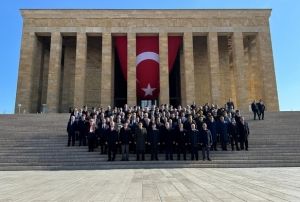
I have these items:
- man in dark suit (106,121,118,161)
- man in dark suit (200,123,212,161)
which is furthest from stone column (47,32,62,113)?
man in dark suit (200,123,212,161)

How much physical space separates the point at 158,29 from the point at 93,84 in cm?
833

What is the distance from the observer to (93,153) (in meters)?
11.3

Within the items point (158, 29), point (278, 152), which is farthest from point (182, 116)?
point (158, 29)

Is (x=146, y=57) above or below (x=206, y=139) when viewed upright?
above

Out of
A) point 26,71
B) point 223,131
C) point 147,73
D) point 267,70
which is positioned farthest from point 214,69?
point 26,71

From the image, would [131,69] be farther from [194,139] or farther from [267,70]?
[194,139]

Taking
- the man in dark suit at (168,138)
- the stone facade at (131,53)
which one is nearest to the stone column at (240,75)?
the stone facade at (131,53)

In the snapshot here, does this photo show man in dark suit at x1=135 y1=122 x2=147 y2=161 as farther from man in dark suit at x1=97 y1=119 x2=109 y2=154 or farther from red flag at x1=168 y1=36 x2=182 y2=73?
red flag at x1=168 y1=36 x2=182 y2=73

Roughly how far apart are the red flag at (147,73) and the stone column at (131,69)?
0.38 meters

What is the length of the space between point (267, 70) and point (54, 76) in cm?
1946

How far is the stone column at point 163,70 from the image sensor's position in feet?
81.8

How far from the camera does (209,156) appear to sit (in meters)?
11.0

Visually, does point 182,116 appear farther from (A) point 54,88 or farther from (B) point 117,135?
(A) point 54,88

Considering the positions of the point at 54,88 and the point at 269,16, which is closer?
the point at 54,88
